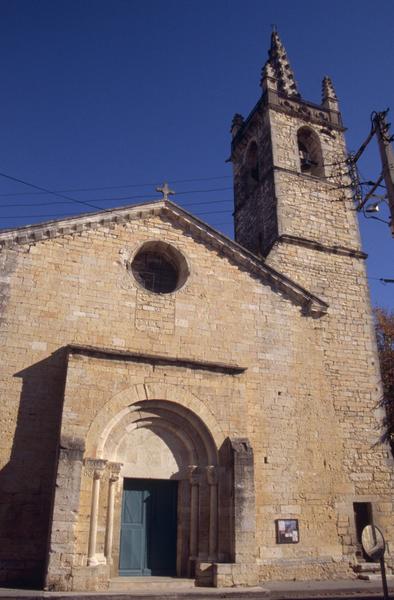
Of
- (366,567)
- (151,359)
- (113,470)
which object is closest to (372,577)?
(366,567)

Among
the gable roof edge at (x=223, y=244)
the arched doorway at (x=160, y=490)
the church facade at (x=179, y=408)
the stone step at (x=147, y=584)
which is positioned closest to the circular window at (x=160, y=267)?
the church facade at (x=179, y=408)

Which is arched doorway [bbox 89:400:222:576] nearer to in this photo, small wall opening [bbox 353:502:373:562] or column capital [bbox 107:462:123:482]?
column capital [bbox 107:462:123:482]

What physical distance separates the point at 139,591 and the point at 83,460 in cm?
243

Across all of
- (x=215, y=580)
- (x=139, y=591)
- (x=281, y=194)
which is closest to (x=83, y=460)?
(x=139, y=591)

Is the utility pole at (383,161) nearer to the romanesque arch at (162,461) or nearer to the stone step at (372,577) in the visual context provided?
the romanesque arch at (162,461)

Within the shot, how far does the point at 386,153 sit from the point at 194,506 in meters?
7.78

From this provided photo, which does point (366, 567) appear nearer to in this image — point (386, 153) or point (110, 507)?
point (110, 507)

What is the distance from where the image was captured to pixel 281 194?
1592 centimetres

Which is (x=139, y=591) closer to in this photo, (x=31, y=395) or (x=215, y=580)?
(x=215, y=580)

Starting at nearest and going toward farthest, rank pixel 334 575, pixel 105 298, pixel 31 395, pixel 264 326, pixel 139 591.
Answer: pixel 139 591 < pixel 31 395 < pixel 334 575 < pixel 105 298 < pixel 264 326

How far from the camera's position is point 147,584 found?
8953 millimetres

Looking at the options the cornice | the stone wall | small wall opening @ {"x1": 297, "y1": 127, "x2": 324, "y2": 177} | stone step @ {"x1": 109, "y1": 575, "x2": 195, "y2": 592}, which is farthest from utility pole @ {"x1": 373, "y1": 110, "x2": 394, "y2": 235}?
small wall opening @ {"x1": 297, "y1": 127, "x2": 324, "y2": 177}

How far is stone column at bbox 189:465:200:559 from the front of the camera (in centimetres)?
984

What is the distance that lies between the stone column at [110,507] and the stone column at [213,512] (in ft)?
6.17
